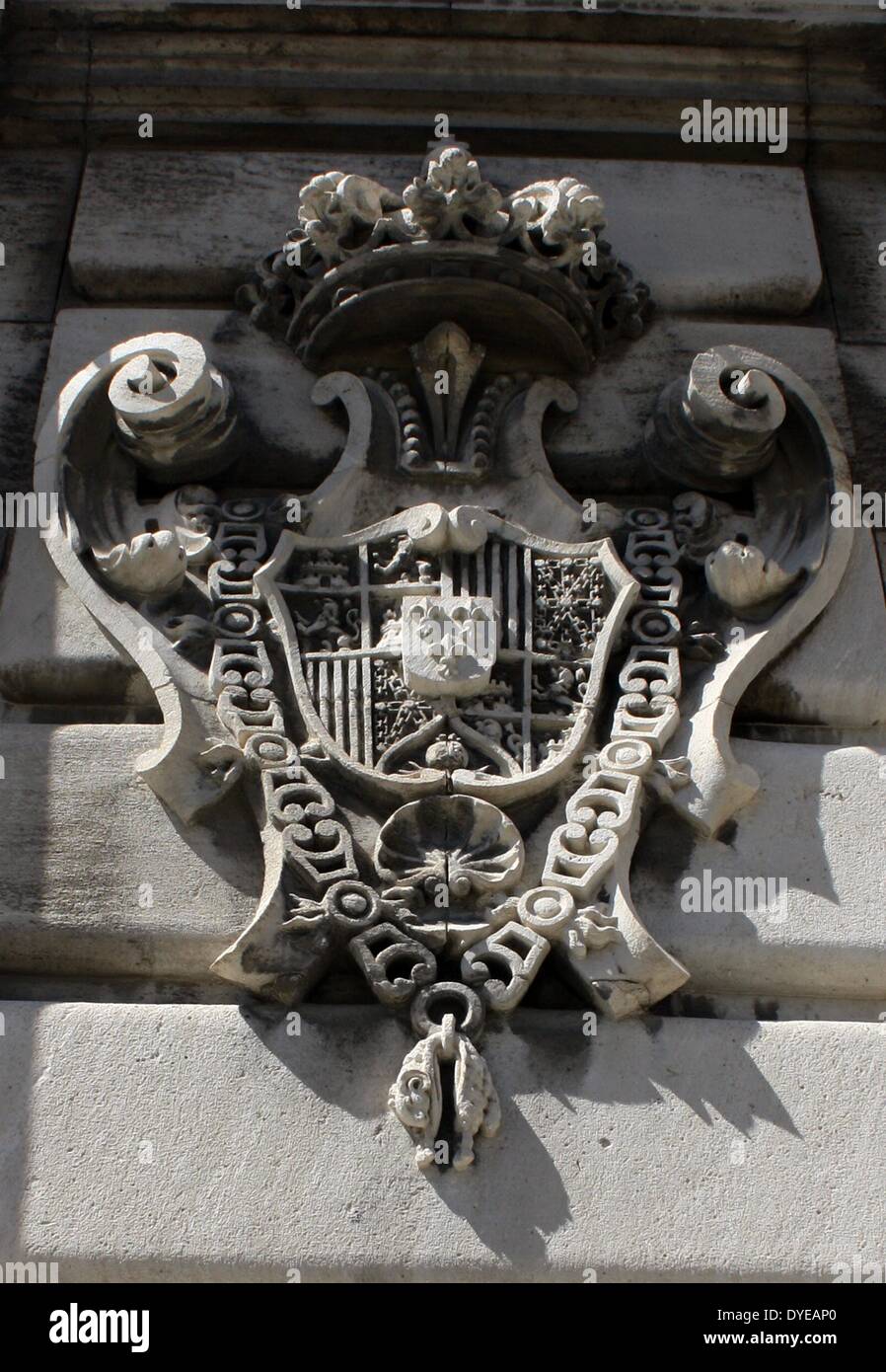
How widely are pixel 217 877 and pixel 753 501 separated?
135 centimetres

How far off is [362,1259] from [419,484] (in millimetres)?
1559

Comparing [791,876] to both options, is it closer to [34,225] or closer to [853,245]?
[853,245]

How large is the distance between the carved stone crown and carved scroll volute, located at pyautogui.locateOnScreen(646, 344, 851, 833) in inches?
11.5

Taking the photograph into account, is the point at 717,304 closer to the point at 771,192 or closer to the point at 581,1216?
the point at 771,192

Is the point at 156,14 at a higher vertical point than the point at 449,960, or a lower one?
higher

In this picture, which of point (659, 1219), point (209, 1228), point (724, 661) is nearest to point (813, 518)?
point (724, 661)

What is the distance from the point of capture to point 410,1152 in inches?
139

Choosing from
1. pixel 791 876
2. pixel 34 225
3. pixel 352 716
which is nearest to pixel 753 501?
pixel 791 876

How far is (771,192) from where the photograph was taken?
16.5 ft

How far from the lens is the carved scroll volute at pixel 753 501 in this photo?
4102 millimetres

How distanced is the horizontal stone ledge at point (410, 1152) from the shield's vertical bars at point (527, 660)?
49 centimetres

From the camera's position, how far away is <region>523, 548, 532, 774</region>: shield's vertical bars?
12.9ft

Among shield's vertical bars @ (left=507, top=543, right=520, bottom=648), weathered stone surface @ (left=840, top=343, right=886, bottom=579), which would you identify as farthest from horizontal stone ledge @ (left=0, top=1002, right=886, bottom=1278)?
weathered stone surface @ (left=840, top=343, right=886, bottom=579)

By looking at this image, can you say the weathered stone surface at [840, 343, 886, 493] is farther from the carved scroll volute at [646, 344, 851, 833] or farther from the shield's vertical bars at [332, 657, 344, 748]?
the shield's vertical bars at [332, 657, 344, 748]
